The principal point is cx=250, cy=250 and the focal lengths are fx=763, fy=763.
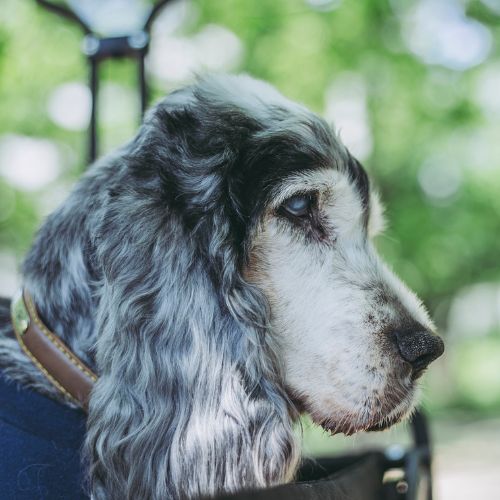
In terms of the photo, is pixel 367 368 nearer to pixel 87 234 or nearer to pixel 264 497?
pixel 264 497

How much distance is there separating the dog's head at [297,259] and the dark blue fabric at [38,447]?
540mm

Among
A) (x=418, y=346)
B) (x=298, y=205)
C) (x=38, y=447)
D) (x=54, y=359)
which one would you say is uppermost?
(x=298, y=205)

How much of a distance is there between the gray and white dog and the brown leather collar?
0.05m

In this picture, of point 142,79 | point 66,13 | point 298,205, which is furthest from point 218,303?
point 66,13

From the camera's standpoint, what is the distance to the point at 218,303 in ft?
6.44

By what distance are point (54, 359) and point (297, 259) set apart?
717mm

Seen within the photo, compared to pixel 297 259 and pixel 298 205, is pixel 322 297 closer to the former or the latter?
pixel 297 259

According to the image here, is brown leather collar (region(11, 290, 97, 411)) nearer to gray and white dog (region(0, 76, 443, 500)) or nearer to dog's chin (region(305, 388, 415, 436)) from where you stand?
gray and white dog (region(0, 76, 443, 500))

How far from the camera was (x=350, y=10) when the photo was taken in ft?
31.2

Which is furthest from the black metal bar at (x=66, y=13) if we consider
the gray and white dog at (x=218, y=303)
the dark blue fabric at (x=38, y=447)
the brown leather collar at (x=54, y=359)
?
the dark blue fabric at (x=38, y=447)

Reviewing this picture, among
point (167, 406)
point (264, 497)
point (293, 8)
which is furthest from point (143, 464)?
point (293, 8)

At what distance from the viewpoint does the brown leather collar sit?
6.55ft

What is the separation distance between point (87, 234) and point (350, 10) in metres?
8.13

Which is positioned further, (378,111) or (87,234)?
(378,111)
